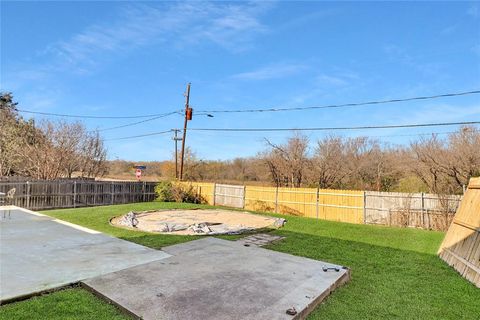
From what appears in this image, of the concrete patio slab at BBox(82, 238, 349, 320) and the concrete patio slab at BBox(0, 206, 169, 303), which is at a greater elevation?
the concrete patio slab at BBox(82, 238, 349, 320)

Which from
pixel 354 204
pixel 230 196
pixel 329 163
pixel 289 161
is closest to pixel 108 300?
pixel 354 204

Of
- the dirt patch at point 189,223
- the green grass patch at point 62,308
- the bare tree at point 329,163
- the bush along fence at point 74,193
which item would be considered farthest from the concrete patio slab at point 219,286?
the bare tree at point 329,163

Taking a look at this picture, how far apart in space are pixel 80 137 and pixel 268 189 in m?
15.8

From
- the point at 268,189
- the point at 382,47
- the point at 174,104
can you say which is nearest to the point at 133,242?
the point at 268,189

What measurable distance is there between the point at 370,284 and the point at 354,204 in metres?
8.04

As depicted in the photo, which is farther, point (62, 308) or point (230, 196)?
point (230, 196)

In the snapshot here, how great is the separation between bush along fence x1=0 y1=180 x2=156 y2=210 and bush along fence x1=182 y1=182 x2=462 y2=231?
5.09 metres

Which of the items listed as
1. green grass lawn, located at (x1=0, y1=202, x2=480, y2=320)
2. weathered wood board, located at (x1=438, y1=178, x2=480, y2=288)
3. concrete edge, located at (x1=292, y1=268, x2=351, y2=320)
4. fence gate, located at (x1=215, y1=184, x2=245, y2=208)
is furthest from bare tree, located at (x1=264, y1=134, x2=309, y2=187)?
concrete edge, located at (x1=292, y1=268, x2=351, y2=320)

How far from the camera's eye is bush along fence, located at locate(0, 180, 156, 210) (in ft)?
42.4

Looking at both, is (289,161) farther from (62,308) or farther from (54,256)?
(62,308)

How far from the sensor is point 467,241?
5.42m

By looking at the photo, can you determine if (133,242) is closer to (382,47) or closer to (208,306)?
(208,306)

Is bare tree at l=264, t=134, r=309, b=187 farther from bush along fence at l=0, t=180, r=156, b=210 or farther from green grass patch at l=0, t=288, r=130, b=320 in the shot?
green grass patch at l=0, t=288, r=130, b=320

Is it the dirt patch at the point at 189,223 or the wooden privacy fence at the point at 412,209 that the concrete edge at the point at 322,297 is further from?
the wooden privacy fence at the point at 412,209
